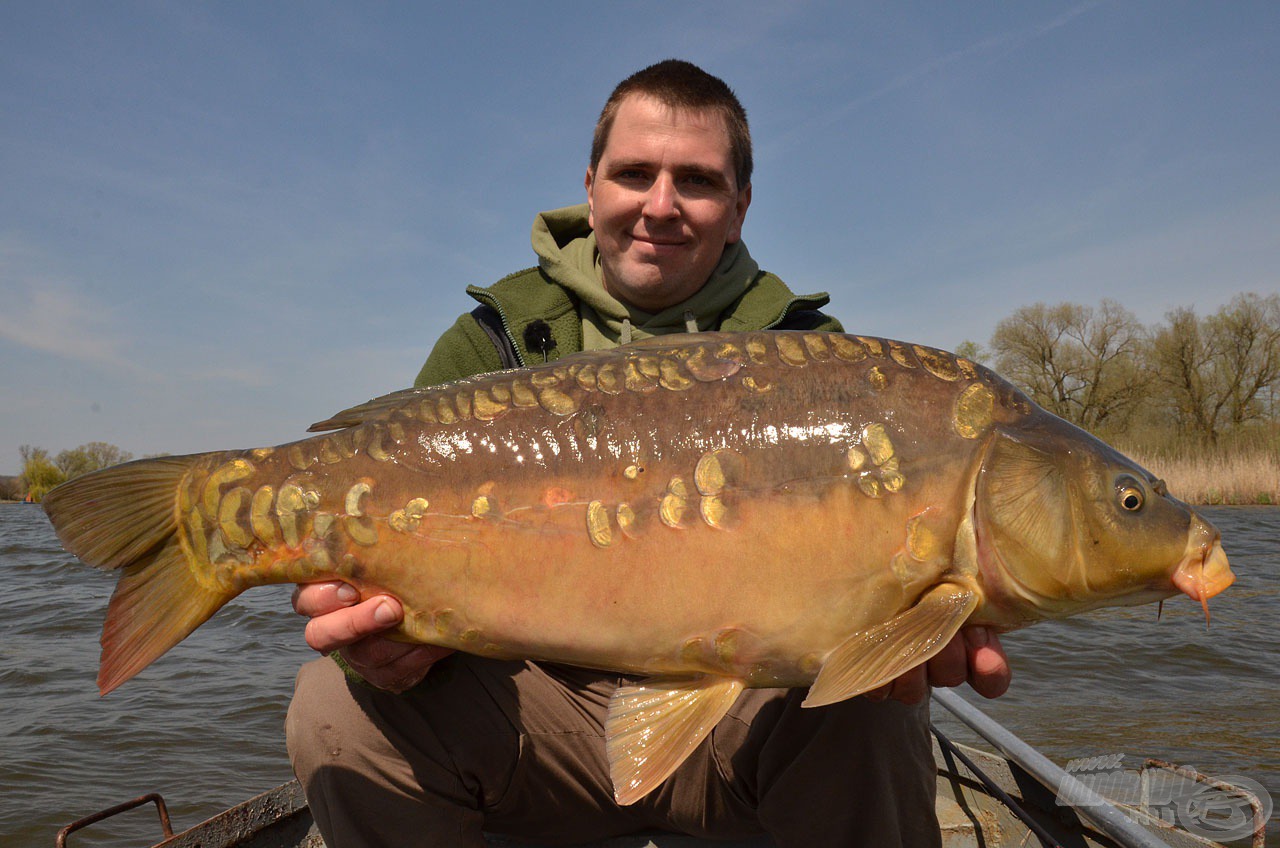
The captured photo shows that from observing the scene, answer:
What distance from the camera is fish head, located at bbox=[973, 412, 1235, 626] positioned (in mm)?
1716

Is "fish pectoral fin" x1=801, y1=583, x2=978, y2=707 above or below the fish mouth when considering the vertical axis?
below

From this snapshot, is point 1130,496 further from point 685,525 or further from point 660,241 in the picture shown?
point 660,241

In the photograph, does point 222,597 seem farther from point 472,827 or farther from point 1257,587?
point 1257,587

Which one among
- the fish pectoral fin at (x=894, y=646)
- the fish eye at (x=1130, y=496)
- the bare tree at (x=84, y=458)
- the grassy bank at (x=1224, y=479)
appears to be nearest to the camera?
the fish pectoral fin at (x=894, y=646)

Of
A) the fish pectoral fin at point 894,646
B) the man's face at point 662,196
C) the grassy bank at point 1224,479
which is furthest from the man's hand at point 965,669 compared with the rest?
the grassy bank at point 1224,479

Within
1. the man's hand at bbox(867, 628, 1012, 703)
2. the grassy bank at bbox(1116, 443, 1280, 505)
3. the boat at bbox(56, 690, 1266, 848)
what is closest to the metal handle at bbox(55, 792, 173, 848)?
the boat at bbox(56, 690, 1266, 848)

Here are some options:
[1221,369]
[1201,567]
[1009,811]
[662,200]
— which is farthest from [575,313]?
[1221,369]

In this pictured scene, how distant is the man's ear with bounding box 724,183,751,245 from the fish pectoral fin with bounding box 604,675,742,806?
1.79 m

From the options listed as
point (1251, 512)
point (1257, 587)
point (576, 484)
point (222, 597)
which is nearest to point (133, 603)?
point (222, 597)

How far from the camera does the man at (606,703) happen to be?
2010mm

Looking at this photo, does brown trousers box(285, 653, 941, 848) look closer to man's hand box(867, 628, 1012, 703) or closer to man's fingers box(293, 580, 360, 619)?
man's hand box(867, 628, 1012, 703)

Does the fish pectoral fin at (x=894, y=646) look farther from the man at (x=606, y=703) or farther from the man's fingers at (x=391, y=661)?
the man's fingers at (x=391, y=661)

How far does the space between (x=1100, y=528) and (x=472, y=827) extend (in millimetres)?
1642

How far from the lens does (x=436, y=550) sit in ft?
5.85
